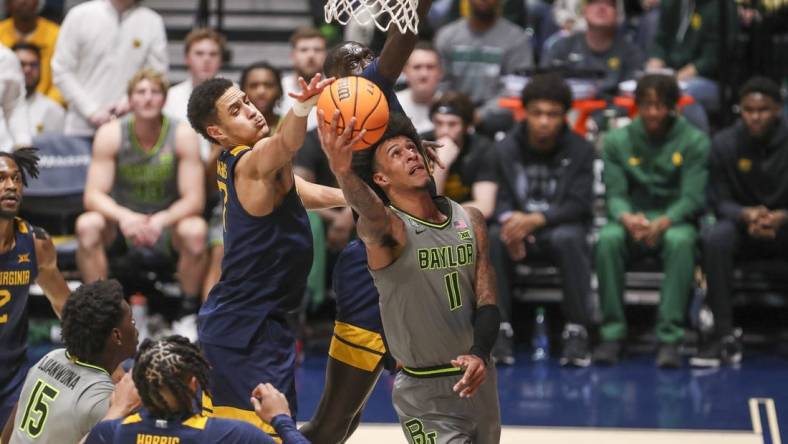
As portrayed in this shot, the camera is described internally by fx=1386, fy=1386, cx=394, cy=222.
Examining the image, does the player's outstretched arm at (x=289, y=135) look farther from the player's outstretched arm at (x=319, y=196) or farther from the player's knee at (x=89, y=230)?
the player's knee at (x=89, y=230)

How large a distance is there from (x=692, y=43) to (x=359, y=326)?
540cm

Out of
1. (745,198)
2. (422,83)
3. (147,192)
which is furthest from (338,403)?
(745,198)

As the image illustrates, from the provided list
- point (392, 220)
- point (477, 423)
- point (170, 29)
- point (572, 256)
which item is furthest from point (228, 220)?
A: point (170, 29)

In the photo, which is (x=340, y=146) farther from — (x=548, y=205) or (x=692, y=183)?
(x=692, y=183)

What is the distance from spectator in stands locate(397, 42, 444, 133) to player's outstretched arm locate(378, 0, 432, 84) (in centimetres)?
390

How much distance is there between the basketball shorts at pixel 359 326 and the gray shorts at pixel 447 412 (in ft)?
1.95

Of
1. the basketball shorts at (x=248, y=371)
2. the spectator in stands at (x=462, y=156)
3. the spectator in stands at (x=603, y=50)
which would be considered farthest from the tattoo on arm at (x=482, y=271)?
the spectator in stands at (x=603, y=50)

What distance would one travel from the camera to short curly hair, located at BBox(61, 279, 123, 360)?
4914 mm

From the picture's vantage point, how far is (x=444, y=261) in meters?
4.92

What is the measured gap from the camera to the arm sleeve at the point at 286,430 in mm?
4293

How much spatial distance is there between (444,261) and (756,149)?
456 cm

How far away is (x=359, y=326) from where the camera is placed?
Answer: 220 inches

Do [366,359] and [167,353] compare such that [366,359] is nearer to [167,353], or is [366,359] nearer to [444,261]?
[444,261]

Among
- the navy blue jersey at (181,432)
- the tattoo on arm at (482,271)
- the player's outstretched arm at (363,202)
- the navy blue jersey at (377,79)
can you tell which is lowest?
the navy blue jersey at (181,432)
